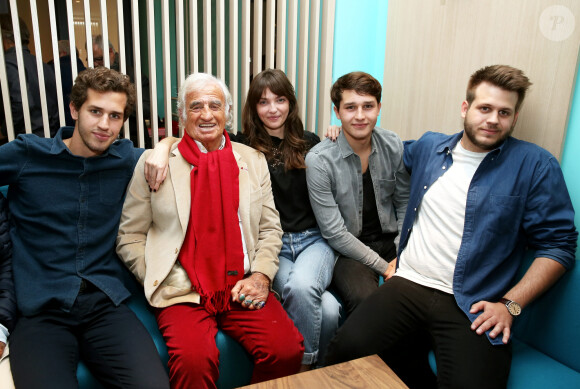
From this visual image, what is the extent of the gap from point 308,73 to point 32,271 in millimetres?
2174

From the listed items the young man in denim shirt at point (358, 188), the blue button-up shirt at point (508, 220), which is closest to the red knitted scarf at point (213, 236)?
the young man in denim shirt at point (358, 188)

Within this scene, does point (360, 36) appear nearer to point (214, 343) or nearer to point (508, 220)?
point (508, 220)

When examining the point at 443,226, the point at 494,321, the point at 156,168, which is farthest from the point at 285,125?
the point at 494,321

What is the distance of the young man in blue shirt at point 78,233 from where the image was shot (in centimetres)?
155

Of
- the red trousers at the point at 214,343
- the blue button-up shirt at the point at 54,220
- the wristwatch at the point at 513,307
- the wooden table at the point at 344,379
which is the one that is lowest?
the red trousers at the point at 214,343

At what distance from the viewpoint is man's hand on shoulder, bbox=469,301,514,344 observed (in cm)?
151

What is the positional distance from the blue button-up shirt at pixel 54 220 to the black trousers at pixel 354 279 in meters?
0.97

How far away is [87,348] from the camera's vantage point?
155cm

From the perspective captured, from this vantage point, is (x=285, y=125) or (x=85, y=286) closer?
(x=85, y=286)

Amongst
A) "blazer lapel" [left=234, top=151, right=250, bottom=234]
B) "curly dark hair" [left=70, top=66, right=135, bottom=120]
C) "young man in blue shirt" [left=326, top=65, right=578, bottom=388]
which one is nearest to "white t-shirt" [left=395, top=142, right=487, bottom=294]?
"young man in blue shirt" [left=326, top=65, right=578, bottom=388]

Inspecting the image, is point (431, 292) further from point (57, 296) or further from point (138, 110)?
point (138, 110)

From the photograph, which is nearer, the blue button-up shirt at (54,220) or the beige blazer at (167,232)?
the blue button-up shirt at (54,220)

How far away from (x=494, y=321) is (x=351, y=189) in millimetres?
895

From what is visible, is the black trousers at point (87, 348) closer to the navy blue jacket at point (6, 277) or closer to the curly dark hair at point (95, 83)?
the navy blue jacket at point (6, 277)
